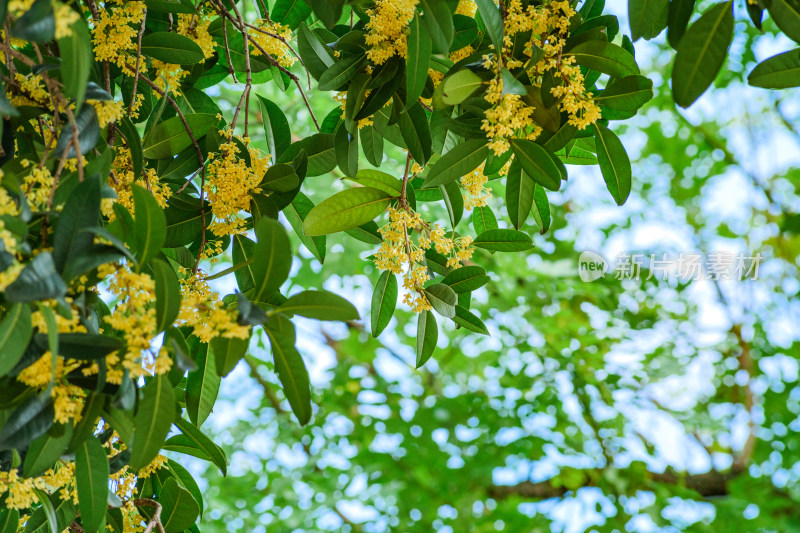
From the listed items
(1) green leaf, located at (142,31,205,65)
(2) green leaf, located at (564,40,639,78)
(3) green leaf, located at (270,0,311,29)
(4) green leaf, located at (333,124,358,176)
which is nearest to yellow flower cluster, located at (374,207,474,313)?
(4) green leaf, located at (333,124,358,176)

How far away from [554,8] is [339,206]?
16.7 inches

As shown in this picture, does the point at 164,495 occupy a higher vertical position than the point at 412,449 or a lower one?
lower

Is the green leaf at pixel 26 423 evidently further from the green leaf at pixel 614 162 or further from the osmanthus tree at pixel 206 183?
the green leaf at pixel 614 162

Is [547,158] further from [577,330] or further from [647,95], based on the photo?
[577,330]

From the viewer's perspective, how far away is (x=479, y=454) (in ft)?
9.68

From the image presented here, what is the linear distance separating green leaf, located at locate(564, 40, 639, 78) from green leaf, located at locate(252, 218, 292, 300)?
0.50m

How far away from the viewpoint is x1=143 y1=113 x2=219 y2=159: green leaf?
1.09 meters

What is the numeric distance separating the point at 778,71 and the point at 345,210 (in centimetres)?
62

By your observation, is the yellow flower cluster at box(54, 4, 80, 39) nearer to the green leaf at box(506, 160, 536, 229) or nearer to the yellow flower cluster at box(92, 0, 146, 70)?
the yellow flower cluster at box(92, 0, 146, 70)

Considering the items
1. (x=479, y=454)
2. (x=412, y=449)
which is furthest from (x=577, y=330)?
Answer: (x=412, y=449)

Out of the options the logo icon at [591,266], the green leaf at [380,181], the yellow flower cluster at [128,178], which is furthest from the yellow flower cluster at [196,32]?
the logo icon at [591,266]

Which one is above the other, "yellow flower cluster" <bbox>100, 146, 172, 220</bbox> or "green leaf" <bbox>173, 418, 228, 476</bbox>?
"yellow flower cluster" <bbox>100, 146, 172, 220</bbox>

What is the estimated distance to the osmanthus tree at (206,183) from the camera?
70 centimetres

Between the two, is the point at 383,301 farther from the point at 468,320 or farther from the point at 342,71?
the point at 342,71
